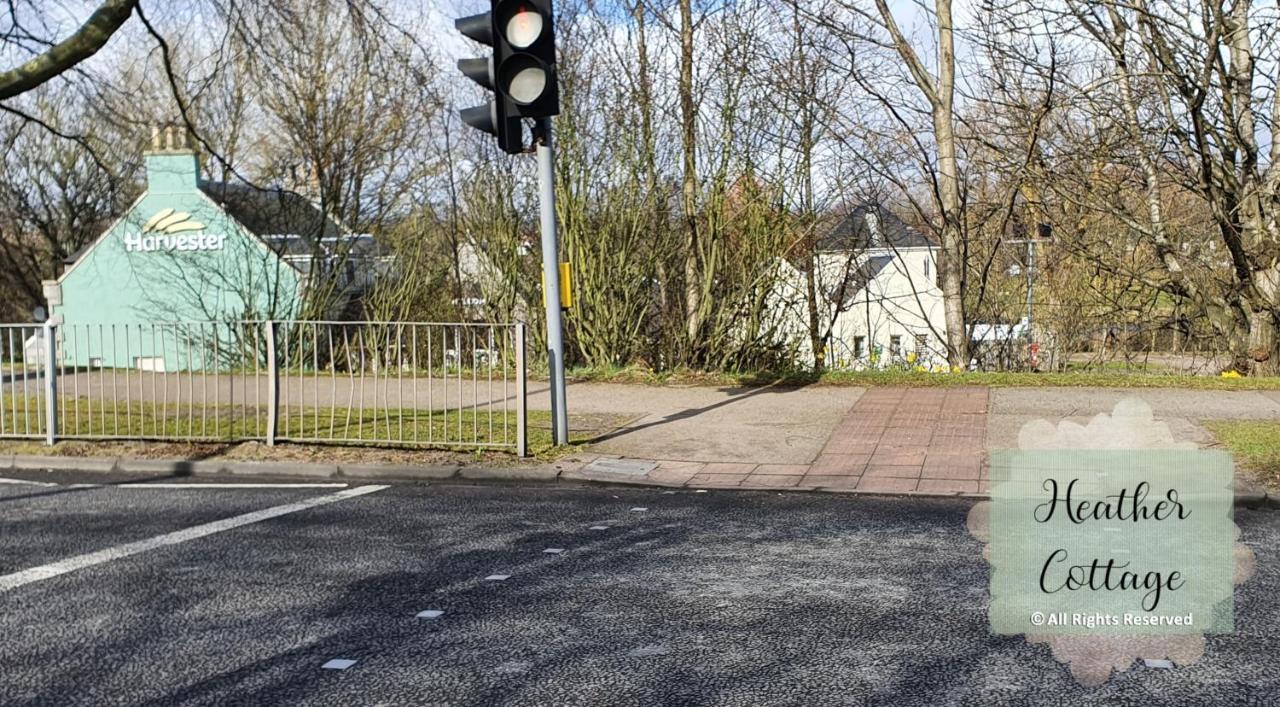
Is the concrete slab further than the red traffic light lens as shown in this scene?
Yes

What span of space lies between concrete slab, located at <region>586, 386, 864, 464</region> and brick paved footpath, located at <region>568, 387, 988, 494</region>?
256mm

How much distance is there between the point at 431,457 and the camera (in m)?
9.48

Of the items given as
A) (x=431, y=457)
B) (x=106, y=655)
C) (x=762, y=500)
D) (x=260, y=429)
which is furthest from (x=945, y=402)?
(x=106, y=655)

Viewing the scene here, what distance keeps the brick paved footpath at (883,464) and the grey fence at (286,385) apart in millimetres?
1766

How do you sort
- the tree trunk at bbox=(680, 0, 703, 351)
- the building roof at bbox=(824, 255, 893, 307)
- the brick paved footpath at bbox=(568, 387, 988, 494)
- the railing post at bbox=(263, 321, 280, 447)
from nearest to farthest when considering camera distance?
the brick paved footpath at bbox=(568, 387, 988, 494) → the railing post at bbox=(263, 321, 280, 447) → the tree trunk at bbox=(680, 0, 703, 351) → the building roof at bbox=(824, 255, 893, 307)

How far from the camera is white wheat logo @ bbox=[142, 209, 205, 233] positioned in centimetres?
2714

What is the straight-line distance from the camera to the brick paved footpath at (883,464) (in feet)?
26.9

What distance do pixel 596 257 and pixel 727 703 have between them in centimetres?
1226

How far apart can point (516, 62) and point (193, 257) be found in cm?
1643

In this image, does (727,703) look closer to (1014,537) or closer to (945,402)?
(1014,537)

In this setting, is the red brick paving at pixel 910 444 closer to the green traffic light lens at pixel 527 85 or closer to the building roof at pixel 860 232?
the green traffic light lens at pixel 527 85

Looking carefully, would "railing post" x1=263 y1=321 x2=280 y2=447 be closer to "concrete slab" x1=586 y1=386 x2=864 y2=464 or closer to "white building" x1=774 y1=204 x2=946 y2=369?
"concrete slab" x1=586 y1=386 x2=864 y2=464
